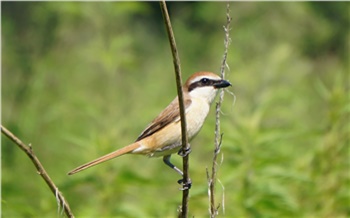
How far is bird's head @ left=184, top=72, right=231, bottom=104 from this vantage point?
12.8ft

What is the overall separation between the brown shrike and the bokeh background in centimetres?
58

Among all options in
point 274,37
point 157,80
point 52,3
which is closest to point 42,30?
point 52,3

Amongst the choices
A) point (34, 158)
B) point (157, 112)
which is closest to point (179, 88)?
point (34, 158)

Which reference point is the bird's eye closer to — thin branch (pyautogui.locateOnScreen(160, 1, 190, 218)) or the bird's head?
the bird's head

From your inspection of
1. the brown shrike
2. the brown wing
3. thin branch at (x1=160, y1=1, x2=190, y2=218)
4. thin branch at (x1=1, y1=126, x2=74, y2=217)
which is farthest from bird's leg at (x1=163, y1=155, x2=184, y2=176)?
thin branch at (x1=1, y1=126, x2=74, y2=217)

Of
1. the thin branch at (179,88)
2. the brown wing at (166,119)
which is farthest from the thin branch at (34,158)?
the brown wing at (166,119)

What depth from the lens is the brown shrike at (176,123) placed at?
380 centimetres

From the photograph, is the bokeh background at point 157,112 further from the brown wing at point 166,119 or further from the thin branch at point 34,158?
the thin branch at point 34,158

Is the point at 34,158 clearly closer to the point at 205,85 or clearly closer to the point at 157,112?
the point at 205,85

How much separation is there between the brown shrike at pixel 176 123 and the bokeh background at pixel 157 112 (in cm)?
58

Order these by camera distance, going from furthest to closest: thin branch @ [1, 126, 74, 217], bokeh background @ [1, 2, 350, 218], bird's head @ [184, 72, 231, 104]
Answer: bokeh background @ [1, 2, 350, 218], bird's head @ [184, 72, 231, 104], thin branch @ [1, 126, 74, 217]

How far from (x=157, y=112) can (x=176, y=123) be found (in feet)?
7.95

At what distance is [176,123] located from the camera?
3.97 metres

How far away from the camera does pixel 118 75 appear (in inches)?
278
